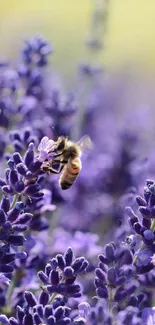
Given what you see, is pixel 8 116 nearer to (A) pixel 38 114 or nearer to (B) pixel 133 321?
(A) pixel 38 114

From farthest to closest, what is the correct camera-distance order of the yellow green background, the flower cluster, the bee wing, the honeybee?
the yellow green background
the bee wing
the honeybee
the flower cluster

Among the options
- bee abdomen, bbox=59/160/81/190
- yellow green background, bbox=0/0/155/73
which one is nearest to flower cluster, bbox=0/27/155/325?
bee abdomen, bbox=59/160/81/190

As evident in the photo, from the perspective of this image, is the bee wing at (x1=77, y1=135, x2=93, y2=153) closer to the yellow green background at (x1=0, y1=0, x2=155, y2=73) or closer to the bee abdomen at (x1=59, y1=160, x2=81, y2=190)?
the bee abdomen at (x1=59, y1=160, x2=81, y2=190)

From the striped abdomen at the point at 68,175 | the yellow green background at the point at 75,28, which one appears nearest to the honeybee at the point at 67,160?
the striped abdomen at the point at 68,175

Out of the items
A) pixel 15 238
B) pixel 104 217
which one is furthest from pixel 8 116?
pixel 15 238

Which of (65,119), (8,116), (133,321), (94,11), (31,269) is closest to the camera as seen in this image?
(133,321)

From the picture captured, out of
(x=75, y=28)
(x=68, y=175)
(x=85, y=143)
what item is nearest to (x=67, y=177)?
(x=68, y=175)

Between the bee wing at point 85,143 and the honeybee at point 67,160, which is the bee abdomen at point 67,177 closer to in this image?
the honeybee at point 67,160

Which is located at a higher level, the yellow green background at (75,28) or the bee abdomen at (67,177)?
the yellow green background at (75,28)
